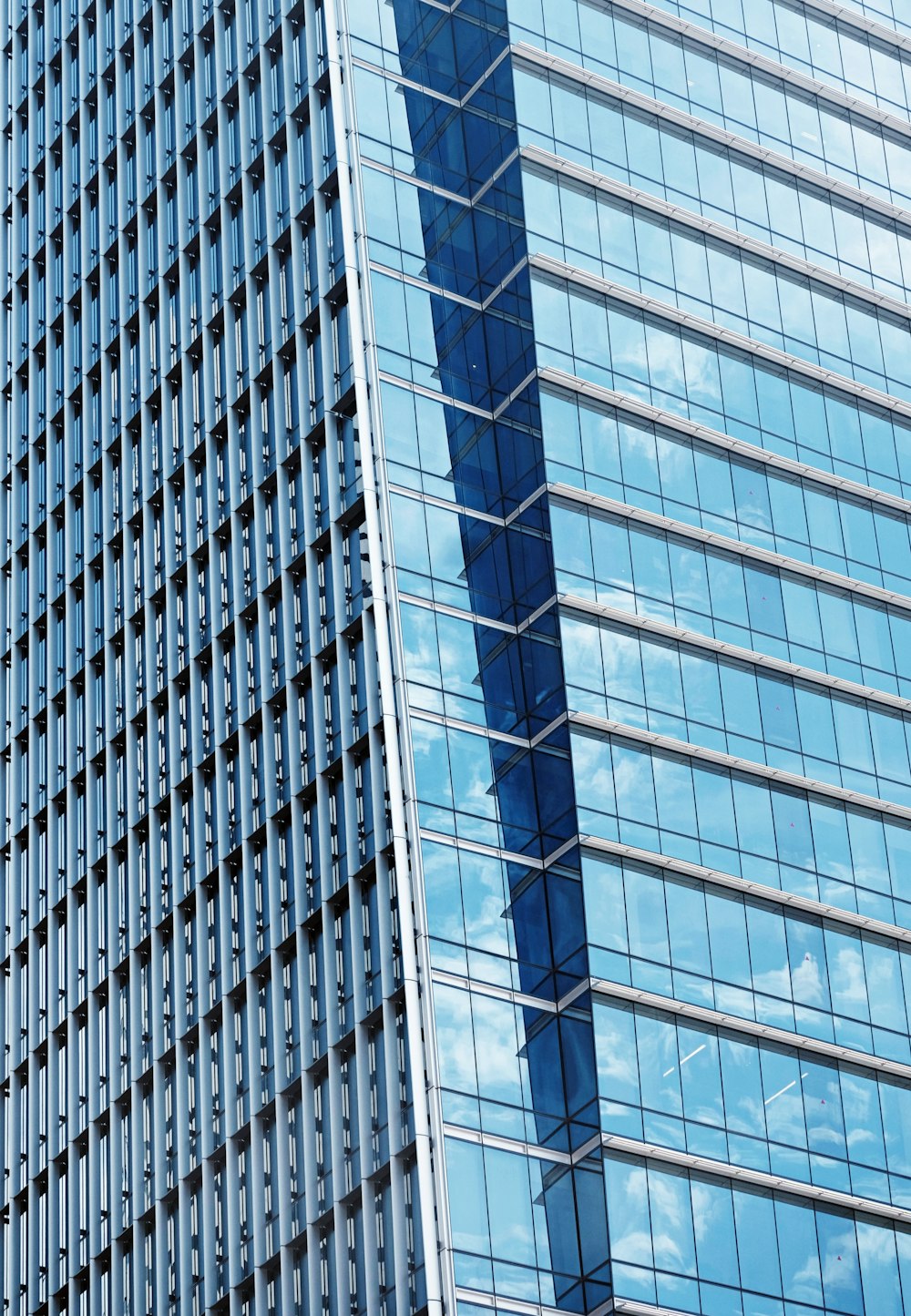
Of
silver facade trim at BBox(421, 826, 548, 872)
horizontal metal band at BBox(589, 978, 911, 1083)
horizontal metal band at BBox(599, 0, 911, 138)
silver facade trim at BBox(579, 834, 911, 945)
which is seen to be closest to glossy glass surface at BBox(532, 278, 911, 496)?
horizontal metal band at BBox(599, 0, 911, 138)

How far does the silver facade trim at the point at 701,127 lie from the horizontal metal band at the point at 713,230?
3.60 meters

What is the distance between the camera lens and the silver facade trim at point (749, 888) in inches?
3231

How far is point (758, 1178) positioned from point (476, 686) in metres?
16.9

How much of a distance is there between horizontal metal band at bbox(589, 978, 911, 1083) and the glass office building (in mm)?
152

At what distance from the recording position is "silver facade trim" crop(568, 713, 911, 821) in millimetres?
83938

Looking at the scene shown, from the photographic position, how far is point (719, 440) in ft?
303

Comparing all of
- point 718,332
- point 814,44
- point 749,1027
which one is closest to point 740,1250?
point 749,1027

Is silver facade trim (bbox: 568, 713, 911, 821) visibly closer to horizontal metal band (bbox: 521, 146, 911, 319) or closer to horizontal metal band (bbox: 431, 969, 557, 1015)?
horizontal metal band (bbox: 431, 969, 557, 1015)

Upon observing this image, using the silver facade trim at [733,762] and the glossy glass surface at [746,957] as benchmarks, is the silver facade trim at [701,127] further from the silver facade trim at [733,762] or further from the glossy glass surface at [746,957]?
the glossy glass surface at [746,957]

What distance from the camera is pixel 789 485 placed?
308 ft

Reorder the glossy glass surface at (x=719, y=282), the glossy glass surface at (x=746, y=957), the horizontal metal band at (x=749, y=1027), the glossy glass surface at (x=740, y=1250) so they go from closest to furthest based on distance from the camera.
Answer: the glossy glass surface at (x=740, y=1250), the horizontal metal band at (x=749, y=1027), the glossy glass surface at (x=746, y=957), the glossy glass surface at (x=719, y=282)

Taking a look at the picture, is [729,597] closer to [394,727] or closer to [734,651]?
[734,651]

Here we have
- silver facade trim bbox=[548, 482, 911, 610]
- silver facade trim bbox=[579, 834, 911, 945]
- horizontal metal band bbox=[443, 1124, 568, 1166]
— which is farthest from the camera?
silver facade trim bbox=[548, 482, 911, 610]

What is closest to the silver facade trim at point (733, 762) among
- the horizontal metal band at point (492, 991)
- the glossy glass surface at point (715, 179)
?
the horizontal metal band at point (492, 991)
